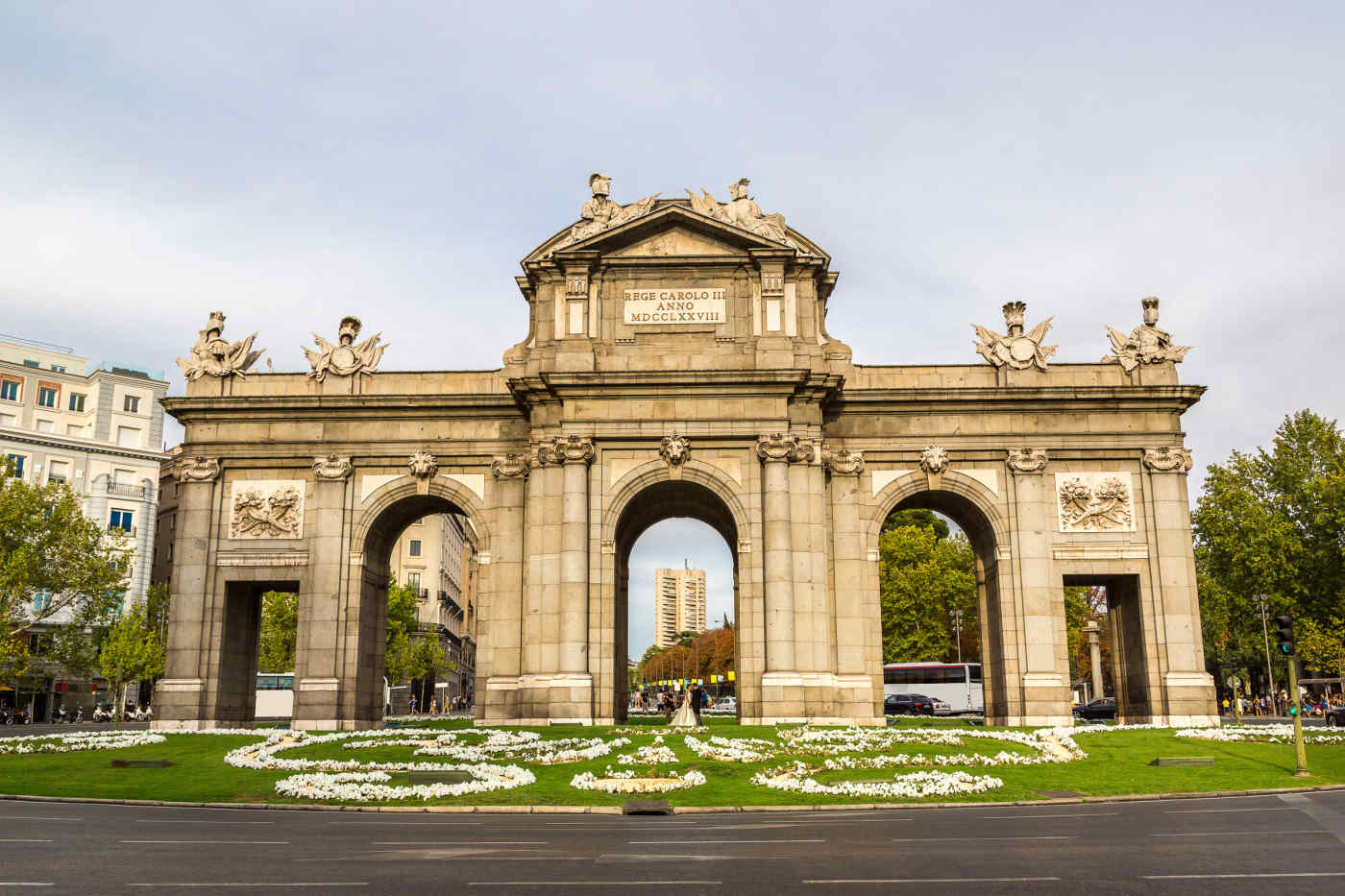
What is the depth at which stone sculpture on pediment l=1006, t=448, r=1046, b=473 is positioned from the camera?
47.0 meters

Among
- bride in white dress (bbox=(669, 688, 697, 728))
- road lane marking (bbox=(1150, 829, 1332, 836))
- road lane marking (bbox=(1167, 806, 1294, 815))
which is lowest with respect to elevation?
road lane marking (bbox=(1167, 806, 1294, 815))

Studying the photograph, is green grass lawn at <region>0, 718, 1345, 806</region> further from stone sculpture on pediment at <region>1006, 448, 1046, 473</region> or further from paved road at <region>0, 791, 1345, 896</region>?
stone sculpture on pediment at <region>1006, 448, 1046, 473</region>

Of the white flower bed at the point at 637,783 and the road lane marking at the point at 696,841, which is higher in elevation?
the road lane marking at the point at 696,841

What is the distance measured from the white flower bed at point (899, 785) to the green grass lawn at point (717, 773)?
1.44ft

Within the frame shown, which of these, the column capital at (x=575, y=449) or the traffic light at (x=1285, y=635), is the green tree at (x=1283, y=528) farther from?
the column capital at (x=575, y=449)

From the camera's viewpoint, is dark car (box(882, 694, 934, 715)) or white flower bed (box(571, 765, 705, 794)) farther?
dark car (box(882, 694, 934, 715))

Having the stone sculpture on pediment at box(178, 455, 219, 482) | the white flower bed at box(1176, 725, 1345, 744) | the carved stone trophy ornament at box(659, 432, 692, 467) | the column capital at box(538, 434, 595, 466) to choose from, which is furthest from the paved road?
the stone sculpture on pediment at box(178, 455, 219, 482)

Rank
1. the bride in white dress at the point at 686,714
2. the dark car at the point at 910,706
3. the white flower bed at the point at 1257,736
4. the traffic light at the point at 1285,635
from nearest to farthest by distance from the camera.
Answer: the traffic light at the point at 1285,635 < the white flower bed at the point at 1257,736 < the bride in white dress at the point at 686,714 < the dark car at the point at 910,706

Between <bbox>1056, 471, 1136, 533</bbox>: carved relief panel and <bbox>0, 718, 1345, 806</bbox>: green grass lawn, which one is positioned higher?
<bbox>1056, 471, 1136, 533</bbox>: carved relief panel

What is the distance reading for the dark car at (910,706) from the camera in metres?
73.4

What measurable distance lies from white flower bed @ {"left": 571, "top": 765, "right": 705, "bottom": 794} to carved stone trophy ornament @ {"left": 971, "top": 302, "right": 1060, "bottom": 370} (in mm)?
25956

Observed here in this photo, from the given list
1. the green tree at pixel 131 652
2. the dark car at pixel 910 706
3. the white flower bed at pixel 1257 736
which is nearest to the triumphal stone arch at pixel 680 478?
the white flower bed at pixel 1257 736

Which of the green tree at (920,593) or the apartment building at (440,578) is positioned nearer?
the green tree at (920,593)

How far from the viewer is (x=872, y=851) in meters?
17.0
